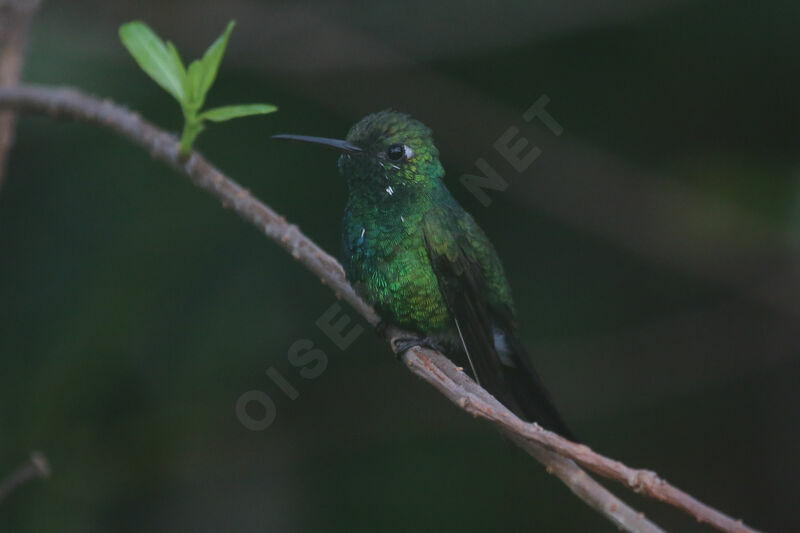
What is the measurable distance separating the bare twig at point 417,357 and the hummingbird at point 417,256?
3.7 inches

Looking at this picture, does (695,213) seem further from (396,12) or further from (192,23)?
(192,23)

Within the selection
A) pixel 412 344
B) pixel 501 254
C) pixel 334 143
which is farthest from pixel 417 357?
pixel 501 254

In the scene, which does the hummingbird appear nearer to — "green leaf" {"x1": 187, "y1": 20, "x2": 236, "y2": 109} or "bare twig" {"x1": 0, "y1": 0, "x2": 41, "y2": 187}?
"green leaf" {"x1": 187, "y1": 20, "x2": 236, "y2": 109}

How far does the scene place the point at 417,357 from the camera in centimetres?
201

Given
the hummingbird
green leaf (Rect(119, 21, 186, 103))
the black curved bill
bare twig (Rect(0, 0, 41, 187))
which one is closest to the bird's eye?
the hummingbird

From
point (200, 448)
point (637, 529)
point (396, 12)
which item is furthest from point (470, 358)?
point (396, 12)

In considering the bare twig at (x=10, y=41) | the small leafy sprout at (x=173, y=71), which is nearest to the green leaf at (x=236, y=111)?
the small leafy sprout at (x=173, y=71)

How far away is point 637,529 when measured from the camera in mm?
1302

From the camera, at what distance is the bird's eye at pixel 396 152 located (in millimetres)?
2303

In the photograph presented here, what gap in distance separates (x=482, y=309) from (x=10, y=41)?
190 cm

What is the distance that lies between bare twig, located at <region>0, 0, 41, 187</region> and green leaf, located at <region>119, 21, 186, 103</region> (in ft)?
3.52

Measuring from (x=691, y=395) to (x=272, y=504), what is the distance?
2072 mm

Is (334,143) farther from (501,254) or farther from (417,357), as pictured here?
(501,254)

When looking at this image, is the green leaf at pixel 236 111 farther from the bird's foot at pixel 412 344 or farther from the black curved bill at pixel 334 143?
the bird's foot at pixel 412 344
